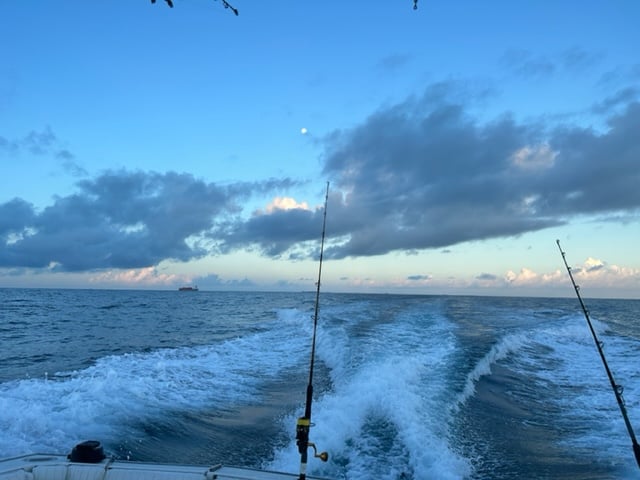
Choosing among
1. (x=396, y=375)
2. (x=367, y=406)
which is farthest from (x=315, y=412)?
(x=396, y=375)

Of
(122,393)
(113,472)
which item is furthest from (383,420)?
(122,393)

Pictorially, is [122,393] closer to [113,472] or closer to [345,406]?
[345,406]

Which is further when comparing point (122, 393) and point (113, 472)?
point (122, 393)

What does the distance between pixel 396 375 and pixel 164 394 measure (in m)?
5.42

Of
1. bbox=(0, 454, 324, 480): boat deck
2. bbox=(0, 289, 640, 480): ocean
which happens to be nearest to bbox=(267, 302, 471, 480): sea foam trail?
bbox=(0, 289, 640, 480): ocean

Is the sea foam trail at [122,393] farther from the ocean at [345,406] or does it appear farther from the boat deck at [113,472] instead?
the boat deck at [113,472]

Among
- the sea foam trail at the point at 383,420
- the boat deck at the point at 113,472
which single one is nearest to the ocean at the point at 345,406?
the sea foam trail at the point at 383,420

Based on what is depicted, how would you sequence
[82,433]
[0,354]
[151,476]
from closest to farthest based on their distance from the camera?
[151,476]
[82,433]
[0,354]

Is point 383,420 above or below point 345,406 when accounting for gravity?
below

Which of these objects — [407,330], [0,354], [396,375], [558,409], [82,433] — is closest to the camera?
[82,433]

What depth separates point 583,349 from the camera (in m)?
17.6

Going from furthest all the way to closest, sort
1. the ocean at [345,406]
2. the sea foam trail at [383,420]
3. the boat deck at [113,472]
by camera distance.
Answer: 1. the ocean at [345,406]
2. the sea foam trail at [383,420]
3. the boat deck at [113,472]

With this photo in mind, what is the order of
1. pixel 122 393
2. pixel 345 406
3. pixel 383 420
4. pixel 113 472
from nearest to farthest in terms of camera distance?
pixel 113 472
pixel 383 420
pixel 345 406
pixel 122 393

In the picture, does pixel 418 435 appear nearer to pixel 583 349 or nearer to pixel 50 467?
pixel 50 467
